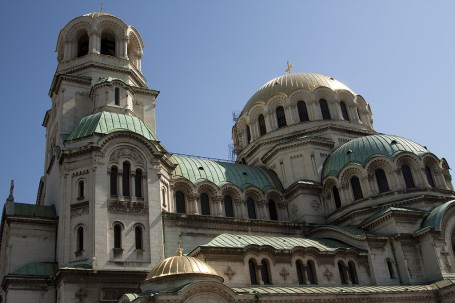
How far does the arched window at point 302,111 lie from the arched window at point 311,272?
1686 centimetres

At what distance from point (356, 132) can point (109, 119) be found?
21.6 metres

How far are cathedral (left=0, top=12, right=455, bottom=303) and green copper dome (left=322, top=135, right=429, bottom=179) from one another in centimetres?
12

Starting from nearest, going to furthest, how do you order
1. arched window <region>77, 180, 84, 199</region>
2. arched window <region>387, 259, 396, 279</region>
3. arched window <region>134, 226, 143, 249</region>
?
arched window <region>134, 226, 143, 249</region> < arched window <region>77, 180, 84, 199</region> < arched window <region>387, 259, 396, 279</region>

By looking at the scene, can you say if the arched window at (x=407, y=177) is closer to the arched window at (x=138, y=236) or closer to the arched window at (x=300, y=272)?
the arched window at (x=300, y=272)

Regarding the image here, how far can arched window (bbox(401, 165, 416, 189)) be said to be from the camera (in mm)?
34969

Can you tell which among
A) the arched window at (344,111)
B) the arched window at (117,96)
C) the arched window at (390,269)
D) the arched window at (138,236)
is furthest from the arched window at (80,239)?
the arched window at (344,111)

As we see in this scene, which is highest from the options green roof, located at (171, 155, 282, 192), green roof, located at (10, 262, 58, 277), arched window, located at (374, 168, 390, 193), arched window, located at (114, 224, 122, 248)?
green roof, located at (171, 155, 282, 192)

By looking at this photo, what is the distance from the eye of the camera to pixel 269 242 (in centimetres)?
2884

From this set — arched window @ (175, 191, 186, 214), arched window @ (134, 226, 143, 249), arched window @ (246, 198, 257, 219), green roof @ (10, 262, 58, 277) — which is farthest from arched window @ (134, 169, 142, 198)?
arched window @ (246, 198, 257, 219)

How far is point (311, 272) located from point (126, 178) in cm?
1234

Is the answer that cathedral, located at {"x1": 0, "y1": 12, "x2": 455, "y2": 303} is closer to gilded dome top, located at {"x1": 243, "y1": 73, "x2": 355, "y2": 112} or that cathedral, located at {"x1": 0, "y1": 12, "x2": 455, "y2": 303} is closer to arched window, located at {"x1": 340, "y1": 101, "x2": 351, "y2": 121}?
arched window, located at {"x1": 340, "y1": 101, "x2": 351, "y2": 121}

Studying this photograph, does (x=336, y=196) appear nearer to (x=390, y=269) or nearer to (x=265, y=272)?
(x=390, y=269)

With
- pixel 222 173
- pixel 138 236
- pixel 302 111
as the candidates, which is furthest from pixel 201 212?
pixel 302 111

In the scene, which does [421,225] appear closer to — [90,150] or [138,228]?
[138,228]
